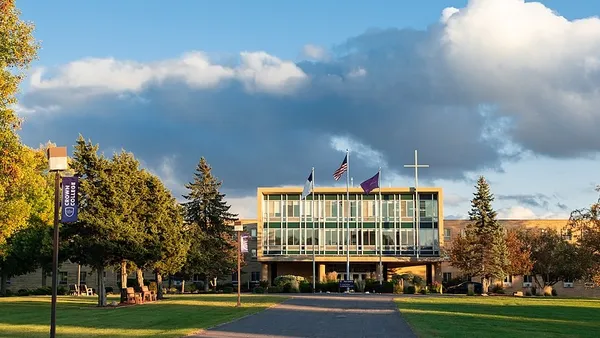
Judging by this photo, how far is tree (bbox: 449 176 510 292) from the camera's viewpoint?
70000mm

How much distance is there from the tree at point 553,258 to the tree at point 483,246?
7353 mm

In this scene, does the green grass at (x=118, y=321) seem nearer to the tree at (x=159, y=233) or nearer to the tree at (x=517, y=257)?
the tree at (x=159, y=233)

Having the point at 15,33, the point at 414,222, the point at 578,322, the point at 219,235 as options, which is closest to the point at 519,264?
the point at 414,222

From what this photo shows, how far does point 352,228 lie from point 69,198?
67.5 meters

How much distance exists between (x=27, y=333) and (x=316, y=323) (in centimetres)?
1058

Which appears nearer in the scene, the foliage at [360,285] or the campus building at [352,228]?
the foliage at [360,285]

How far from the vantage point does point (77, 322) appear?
29.9 meters

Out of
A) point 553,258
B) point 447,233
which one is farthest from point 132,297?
point 447,233

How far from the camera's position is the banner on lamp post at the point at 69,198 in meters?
19.5

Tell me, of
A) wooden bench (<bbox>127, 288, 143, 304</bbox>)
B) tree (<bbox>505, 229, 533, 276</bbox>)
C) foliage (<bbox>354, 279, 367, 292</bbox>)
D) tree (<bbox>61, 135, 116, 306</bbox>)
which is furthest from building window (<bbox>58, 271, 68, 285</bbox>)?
tree (<bbox>505, 229, 533, 276</bbox>)

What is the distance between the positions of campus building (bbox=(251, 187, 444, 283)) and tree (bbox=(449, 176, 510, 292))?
10972 millimetres

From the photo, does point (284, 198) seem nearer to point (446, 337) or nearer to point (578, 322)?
point (578, 322)

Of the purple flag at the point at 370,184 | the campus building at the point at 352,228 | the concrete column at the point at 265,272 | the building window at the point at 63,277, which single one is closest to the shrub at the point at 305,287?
the purple flag at the point at 370,184

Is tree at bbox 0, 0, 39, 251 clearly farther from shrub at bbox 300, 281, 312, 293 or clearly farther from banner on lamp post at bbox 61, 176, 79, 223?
shrub at bbox 300, 281, 312, 293
